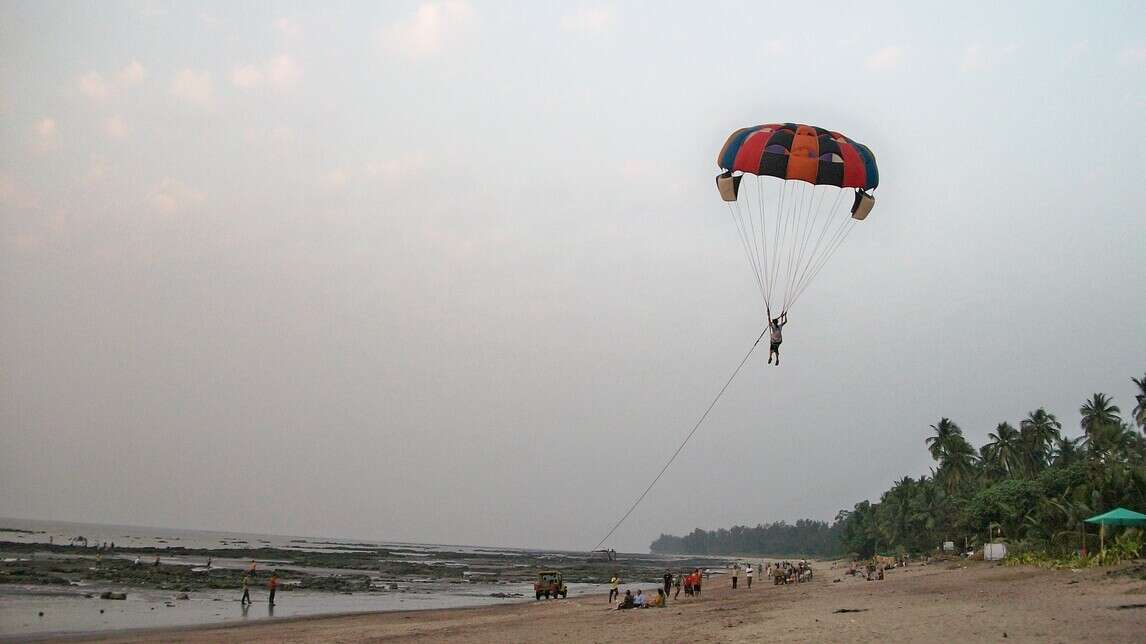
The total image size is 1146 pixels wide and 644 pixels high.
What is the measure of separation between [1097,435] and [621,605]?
4931 centimetres

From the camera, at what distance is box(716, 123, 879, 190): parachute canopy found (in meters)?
19.7

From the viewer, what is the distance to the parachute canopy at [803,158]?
19734 mm

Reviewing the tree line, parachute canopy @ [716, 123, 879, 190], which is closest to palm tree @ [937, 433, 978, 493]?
the tree line

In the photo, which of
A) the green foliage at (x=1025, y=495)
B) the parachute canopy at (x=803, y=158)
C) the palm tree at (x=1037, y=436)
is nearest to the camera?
the parachute canopy at (x=803, y=158)

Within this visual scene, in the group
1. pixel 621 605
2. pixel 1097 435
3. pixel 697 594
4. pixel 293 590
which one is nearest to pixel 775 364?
pixel 621 605

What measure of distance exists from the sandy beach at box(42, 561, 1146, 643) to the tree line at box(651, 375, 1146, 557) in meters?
7.99

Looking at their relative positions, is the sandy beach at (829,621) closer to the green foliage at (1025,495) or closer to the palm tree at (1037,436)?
the green foliage at (1025,495)

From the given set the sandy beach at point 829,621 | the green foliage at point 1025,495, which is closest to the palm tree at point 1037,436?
the green foliage at point 1025,495

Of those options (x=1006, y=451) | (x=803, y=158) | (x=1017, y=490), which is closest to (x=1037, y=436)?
(x=1006, y=451)

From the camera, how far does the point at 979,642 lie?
11969 mm

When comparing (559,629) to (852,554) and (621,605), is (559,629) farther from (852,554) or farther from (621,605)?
(852,554)

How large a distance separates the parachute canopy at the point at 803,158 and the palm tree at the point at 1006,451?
55.7 m

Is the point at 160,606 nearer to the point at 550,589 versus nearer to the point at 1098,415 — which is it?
the point at 550,589

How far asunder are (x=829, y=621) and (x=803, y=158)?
35.4 feet
